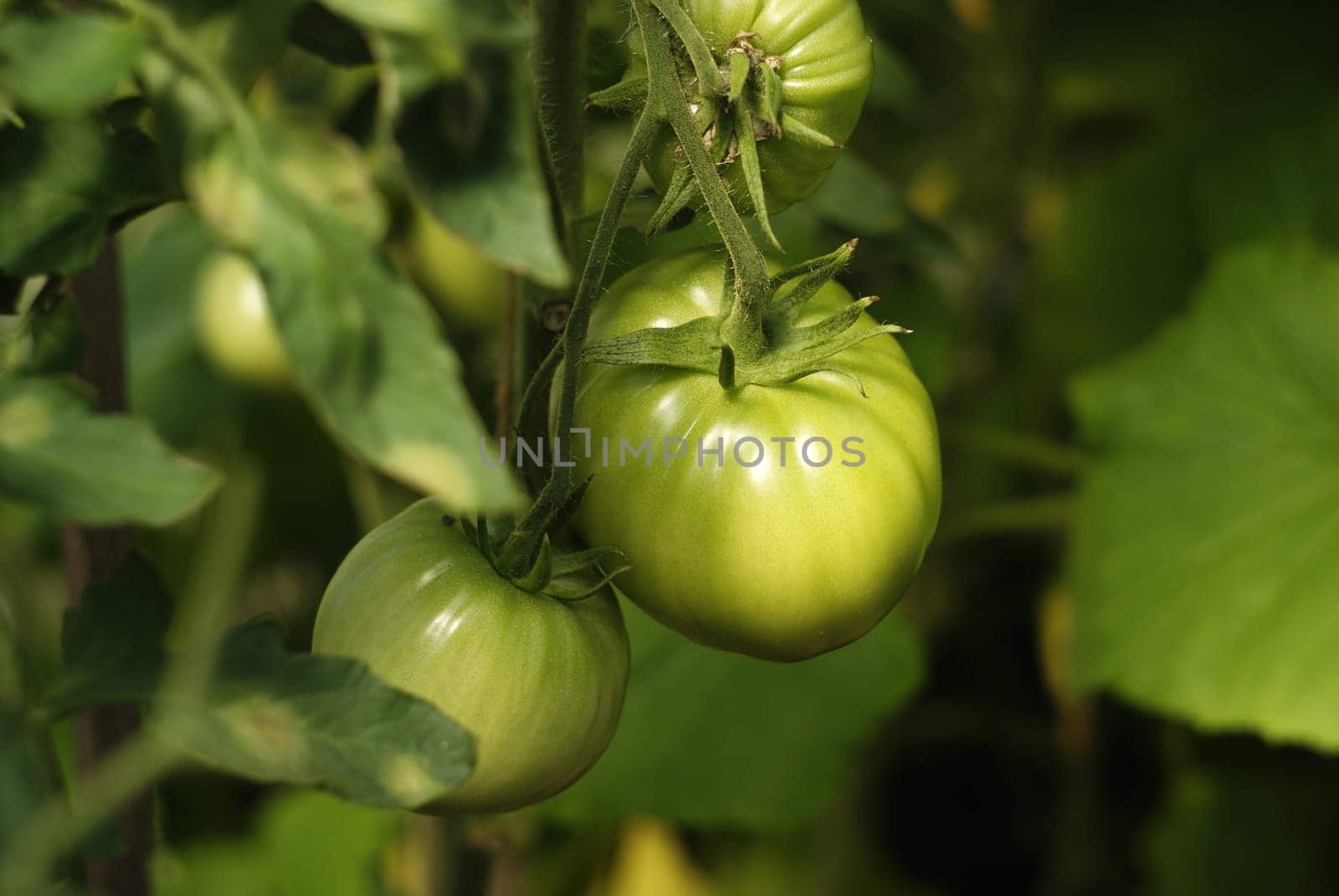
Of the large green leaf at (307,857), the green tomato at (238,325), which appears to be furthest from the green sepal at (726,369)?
the large green leaf at (307,857)

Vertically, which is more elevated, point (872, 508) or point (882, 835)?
point (872, 508)

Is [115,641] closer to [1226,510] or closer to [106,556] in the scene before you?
[106,556]

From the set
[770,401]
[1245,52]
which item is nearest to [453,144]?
[770,401]

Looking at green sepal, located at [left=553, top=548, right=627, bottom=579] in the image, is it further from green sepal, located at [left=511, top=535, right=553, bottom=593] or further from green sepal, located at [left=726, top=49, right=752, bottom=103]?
green sepal, located at [left=726, top=49, right=752, bottom=103]

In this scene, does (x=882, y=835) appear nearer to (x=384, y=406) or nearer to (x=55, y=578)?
(x=55, y=578)

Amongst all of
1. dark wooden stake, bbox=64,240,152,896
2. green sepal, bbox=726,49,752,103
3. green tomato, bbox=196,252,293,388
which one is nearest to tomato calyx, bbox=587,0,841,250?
green sepal, bbox=726,49,752,103

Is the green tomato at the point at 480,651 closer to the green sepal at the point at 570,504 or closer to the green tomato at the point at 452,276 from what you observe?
the green sepal at the point at 570,504
